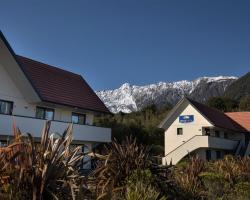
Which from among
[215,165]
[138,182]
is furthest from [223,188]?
[138,182]

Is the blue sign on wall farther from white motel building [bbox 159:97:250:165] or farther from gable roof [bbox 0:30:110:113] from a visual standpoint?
gable roof [bbox 0:30:110:113]

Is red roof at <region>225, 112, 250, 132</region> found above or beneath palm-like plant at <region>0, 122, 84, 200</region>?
above

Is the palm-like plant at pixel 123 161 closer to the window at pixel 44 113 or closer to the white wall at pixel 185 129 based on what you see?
the window at pixel 44 113

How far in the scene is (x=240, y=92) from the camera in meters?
134

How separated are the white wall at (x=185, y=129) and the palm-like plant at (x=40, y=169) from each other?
3667 centimetres

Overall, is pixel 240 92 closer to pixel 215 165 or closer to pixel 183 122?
pixel 183 122

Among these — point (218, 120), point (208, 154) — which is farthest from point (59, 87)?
point (218, 120)

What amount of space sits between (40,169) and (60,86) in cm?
2368

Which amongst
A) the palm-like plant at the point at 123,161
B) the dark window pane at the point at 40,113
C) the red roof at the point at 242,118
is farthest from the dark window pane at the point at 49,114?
the red roof at the point at 242,118

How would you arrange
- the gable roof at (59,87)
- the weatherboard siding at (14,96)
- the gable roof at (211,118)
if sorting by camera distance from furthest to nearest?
the gable roof at (211,118) < the gable roof at (59,87) < the weatherboard siding at (14,96)

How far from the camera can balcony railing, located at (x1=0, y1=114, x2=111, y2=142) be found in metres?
20.7

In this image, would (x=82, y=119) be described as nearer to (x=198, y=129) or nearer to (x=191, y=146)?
(x=191, y=146)

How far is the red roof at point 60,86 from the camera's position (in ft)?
85.8

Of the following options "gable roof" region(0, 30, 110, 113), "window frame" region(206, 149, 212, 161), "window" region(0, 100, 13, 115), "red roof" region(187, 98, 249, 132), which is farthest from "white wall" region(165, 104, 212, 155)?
"window" region(0, 100, 13, 115)
